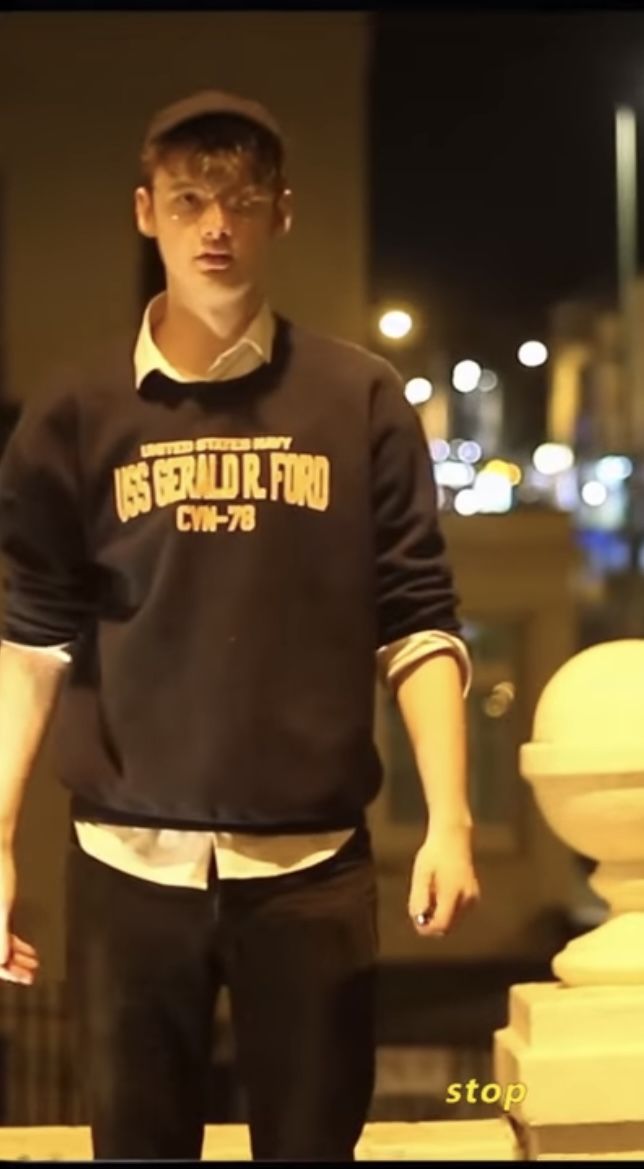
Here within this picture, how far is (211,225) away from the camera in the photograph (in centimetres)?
74

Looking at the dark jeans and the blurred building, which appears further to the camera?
the blurred building

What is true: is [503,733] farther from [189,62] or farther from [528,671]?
[189,62]

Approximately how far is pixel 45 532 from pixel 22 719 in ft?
0.29

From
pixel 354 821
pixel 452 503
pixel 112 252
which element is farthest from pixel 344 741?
pixel 112 252

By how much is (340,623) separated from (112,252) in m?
0.22

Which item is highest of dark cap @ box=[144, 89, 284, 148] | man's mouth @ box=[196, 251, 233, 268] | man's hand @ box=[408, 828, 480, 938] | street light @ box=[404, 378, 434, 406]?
dark cap @ box=[144, 89, 284, 148]

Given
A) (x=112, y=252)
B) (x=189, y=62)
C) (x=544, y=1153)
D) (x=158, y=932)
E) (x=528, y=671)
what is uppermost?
(x=189, y=62)

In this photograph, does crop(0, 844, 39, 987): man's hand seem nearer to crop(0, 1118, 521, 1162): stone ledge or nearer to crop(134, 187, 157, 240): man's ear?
crop(0, 1118, 521, 1162): stone ledge

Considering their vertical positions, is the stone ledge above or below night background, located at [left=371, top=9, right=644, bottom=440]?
below

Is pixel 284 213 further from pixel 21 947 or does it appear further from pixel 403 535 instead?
pixel 21 947

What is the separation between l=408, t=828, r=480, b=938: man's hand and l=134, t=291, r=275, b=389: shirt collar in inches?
9.3

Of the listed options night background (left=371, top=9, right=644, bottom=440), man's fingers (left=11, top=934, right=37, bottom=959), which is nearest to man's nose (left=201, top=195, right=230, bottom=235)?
night background (left=371, top=9, right=644, bottom=440)

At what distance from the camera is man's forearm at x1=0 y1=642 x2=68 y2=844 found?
727mm

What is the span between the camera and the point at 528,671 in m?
0.80
